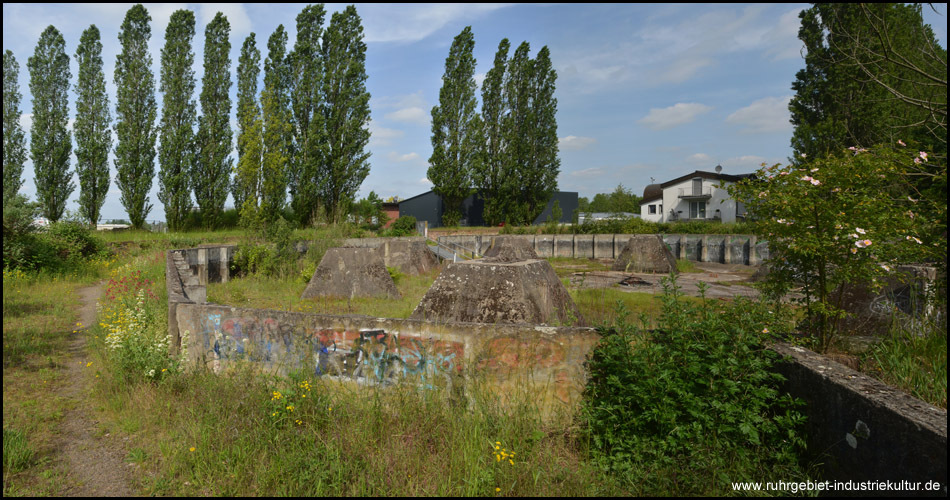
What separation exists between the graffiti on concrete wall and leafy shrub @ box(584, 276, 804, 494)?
1.39 m

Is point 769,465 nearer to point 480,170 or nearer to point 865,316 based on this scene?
point 865,316

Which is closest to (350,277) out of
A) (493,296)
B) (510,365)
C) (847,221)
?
(493,296)

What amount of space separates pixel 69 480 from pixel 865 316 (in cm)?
674

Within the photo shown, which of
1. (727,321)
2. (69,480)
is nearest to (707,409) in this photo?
(727,321)

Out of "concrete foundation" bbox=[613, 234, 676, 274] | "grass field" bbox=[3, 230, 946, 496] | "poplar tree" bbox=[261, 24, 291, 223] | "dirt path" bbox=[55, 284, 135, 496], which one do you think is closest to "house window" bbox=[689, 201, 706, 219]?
"concrete foundation" bbox=[613, 234, 676, 274]

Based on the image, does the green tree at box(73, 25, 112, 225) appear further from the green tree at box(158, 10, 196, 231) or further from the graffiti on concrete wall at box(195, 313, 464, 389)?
the graffiti on concrete wall at box(195, 313, 464, 389)

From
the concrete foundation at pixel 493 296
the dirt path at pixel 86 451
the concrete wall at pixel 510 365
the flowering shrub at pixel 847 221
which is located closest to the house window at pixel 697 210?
the concrete foundation at pixel 493 296

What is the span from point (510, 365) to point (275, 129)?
23.5 m

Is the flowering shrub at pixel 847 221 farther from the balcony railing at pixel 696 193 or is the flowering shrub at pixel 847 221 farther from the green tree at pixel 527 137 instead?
the balcony railing at pixel 696 193

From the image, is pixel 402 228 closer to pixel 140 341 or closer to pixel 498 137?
pixel 498 137

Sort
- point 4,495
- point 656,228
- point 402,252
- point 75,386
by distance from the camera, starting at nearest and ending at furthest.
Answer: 1. point 4,495
2. point 75,386
3. point 402,252
4. point 656,228

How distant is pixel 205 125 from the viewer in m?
25.7

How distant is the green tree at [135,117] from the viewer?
78.2ft

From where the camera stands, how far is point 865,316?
4719 millimetres
